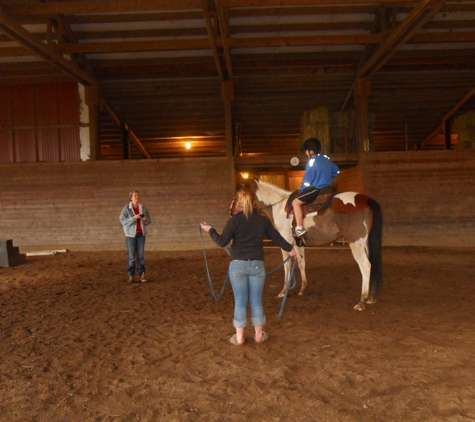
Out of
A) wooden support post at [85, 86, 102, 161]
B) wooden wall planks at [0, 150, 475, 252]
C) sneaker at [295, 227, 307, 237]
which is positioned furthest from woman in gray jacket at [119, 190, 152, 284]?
wooden support post at [85, 86, 102, 161]

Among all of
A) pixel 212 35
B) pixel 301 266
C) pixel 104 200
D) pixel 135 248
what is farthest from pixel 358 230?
pixel 104 200

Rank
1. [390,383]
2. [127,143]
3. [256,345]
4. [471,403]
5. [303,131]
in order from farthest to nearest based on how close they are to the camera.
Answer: [127,143] → [303,131] → [256,345] → [390,383] → [471,403]

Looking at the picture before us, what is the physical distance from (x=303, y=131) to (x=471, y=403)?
1107 centimetres

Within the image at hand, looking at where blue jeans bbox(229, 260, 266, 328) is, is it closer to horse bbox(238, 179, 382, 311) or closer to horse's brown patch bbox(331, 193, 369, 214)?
horse bbox(238, 179, 382, 311)

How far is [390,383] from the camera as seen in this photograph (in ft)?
9.70

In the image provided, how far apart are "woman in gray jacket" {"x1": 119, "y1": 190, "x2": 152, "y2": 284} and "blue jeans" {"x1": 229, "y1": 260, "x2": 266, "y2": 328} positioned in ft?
12.0

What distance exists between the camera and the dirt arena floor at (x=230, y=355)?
267 cm

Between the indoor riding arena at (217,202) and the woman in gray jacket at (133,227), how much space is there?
0.57 meters

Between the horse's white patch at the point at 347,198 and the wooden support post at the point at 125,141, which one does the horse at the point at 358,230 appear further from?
the wooden support post at the point at 125,141

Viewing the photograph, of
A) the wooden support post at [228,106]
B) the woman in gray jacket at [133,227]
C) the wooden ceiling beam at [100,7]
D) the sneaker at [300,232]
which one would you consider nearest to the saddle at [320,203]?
the sneaker at [300,232]

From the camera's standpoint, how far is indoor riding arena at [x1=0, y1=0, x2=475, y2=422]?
3.03 meters

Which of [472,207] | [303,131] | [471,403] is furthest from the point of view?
[303,131]

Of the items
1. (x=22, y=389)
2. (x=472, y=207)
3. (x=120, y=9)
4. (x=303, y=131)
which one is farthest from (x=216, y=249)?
(x=22, y=389)

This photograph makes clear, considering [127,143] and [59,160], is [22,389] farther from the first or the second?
[127,143]
